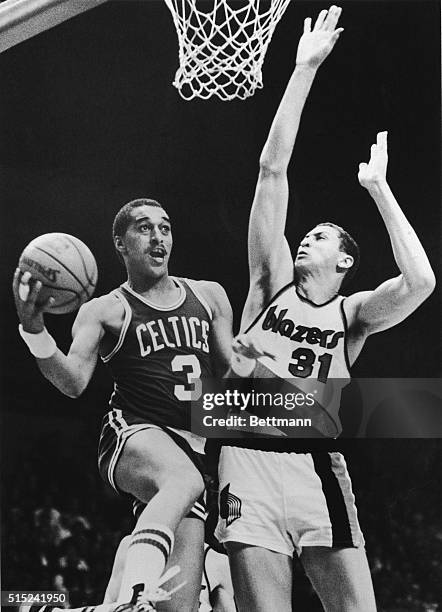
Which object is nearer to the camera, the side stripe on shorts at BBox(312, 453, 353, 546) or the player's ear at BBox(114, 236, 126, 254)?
the side stripe on shorts at BBox(312, 453, 353, 546)

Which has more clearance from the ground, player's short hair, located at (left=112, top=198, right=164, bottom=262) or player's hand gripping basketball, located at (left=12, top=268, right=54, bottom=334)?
player's short hair, located at (left=112, top=198, right=164, bottom=262)

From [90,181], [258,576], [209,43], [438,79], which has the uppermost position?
[209,43]

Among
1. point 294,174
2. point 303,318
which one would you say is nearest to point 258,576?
point 303,318

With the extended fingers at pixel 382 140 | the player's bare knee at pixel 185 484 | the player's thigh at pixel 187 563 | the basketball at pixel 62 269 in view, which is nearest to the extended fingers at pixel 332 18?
the extended fingers at pixel 382 140

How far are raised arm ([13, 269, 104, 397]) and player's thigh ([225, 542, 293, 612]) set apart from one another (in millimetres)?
829

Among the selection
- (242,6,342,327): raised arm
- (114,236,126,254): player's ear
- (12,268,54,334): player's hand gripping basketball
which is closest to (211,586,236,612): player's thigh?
(242,6,342,327): raised arm

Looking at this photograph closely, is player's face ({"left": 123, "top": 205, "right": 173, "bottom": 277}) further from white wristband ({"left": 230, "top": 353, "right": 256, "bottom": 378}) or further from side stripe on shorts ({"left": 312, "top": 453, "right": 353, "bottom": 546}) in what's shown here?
side stripe on shorts ({"left": 312, "top": 453, "right": 353, "bottom": 546})

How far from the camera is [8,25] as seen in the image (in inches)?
101

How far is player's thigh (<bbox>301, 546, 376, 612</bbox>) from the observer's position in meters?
2.74

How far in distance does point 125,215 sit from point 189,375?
614mm

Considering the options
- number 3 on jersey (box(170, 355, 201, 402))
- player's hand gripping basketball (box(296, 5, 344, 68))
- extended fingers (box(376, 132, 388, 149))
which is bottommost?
number 3 on jersey (box(170, 355, 201, 402))

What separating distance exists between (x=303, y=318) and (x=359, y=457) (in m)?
0.52

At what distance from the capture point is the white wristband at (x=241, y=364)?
2838 millimetres

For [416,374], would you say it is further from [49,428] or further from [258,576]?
[49,428]
